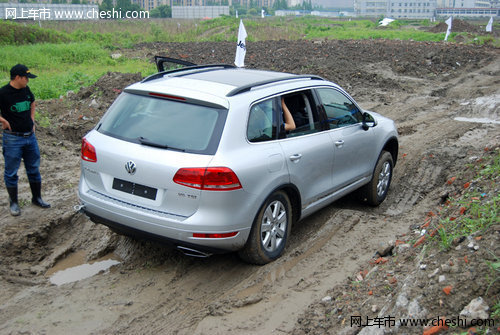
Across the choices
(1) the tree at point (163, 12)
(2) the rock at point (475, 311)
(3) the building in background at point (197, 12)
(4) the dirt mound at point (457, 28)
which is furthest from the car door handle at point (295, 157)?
(1) the tree at point (163, 12)

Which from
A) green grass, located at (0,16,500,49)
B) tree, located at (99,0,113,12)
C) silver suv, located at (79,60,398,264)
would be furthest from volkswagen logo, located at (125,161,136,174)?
tree, located at (99,0,113,12)

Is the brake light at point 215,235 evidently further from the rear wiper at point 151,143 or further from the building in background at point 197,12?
the building in background at point 197,12

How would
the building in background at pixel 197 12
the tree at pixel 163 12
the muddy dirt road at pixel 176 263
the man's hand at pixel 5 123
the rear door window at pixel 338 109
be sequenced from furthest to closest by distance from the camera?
the tree at pixel 163 12
the building in background at pixel 197 12
the rear door window at pixel 338 109
the man's hand at pixel 5 123
the muddy dirt road at pixel 176 263

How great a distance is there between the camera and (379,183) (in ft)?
25.5

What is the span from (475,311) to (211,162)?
242cm

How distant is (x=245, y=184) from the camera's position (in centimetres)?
483

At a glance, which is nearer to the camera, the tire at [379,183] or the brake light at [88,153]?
the brake light at [88,153]

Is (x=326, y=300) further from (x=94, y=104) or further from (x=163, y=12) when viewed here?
(x=163, y=12)

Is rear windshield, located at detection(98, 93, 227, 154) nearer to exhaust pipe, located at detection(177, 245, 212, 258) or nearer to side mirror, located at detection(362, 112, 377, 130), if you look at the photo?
exhaust pipe, located at detection(177, 245, 212, 258)

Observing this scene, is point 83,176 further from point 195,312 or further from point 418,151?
point 418,151

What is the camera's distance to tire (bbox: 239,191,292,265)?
5.16 meters

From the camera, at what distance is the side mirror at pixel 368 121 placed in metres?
6.96

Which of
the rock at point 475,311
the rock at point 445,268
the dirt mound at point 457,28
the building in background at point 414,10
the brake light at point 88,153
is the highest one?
the building in background at point 414,10

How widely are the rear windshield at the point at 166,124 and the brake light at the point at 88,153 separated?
202mm
